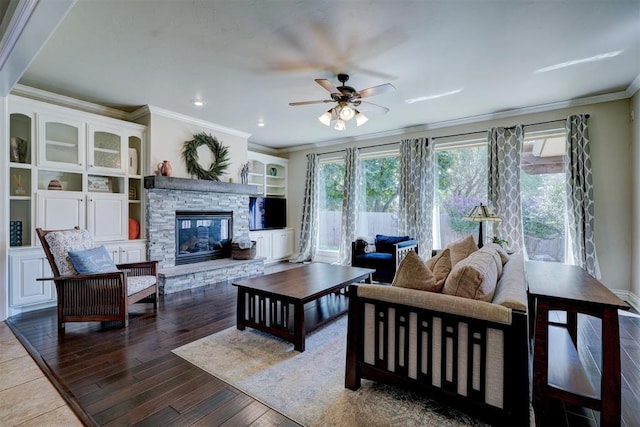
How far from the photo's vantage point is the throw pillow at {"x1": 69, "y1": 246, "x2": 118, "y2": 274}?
120 inches

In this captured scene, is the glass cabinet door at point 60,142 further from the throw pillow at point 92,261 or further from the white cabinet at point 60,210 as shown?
the throw pillow at point 92,261

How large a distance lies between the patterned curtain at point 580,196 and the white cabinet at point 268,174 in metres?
5.42

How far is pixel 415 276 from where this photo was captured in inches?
75.2

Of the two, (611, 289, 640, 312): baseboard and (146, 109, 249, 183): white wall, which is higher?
(146, 109, 249, 183): white wall

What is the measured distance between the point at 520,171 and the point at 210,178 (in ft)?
16.6

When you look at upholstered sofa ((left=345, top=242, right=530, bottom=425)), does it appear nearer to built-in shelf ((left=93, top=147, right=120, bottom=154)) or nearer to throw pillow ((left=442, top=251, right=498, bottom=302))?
throw pillow ((left=442, top=251, right=498, bottom=302))

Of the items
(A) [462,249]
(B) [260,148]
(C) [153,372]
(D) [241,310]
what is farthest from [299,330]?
(B) [260,148]

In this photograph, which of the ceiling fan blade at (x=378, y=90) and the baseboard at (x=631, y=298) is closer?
the ceiling fan blade at (x=378, y=90)

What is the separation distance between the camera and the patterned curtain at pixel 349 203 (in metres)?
6.29

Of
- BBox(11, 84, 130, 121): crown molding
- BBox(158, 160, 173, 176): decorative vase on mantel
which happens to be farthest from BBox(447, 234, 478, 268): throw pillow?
BBox(11, 84, 130, 121): crown molding

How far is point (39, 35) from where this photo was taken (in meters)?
2.28

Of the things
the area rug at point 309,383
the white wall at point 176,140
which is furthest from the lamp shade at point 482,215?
the white wall at point 176,140

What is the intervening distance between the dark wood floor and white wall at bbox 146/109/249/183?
231cm

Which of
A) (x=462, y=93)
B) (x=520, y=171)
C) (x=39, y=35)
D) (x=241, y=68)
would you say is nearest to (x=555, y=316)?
(x=520, y=171)
